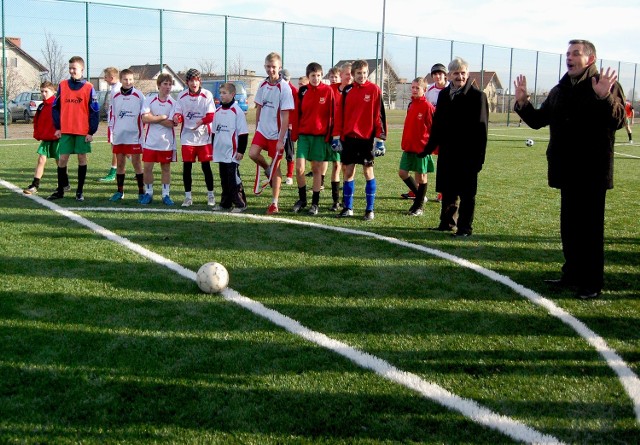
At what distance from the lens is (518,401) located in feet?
10.3

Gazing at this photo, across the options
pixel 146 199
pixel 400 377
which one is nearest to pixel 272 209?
pixel 146 199

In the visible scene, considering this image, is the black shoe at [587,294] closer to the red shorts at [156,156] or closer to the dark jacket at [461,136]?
the dark jacket at [461,136]

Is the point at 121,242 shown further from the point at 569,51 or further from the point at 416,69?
the point at 416,69

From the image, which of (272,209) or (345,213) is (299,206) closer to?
(272,209)

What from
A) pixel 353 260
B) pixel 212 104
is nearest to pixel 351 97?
pixel 212 104

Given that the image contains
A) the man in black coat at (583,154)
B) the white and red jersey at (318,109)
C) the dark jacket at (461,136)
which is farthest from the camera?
the white and red jersey at (318,109)

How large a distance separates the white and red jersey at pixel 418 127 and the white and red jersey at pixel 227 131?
2.27 meters

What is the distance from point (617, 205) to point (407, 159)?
11.2ft

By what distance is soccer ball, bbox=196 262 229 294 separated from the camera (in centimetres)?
470

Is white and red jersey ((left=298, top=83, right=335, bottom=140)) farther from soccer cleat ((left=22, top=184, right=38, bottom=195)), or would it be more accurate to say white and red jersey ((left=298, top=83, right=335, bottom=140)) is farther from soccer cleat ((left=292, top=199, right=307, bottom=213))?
soccer cleat ((left=22, top=184, right=38, bottom=195))

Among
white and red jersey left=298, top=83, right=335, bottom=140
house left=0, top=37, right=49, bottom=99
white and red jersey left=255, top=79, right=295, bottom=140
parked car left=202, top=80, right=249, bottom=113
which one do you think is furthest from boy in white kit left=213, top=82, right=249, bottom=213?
house left=0, top=37, right=49, bottom=99

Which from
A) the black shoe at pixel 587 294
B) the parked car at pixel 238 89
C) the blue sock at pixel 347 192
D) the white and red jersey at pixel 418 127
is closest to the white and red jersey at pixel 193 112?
the blue sock at pixel 347 192

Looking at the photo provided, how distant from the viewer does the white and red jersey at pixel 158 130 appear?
8.66 metres

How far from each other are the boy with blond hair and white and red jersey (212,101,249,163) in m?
0.23
